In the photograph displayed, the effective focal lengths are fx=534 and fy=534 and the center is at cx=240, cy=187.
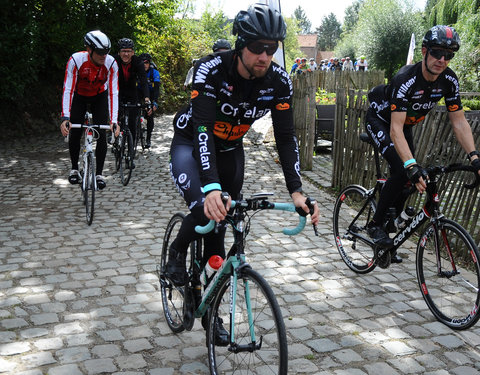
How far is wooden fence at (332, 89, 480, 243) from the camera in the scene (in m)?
6.04

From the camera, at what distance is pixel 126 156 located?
31.6 feet

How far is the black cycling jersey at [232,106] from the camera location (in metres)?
3.13

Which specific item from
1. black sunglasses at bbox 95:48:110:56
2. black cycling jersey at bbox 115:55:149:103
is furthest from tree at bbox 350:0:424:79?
black sunglasses at bbox 95:48:110:56

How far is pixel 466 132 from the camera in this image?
484 cm

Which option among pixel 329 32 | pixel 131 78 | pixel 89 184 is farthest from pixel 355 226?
pixel 329 32

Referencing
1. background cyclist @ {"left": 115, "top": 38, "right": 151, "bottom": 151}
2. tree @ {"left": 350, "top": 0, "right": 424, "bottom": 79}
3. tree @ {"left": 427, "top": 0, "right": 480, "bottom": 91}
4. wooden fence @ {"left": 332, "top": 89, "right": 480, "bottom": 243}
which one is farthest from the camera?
tree @ {"left": 350, "top": 0, "right": 424, "bottom": 79}

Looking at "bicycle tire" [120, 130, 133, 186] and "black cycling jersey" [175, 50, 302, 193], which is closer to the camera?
"black cycling jersey" [175, 50, 302, 193]

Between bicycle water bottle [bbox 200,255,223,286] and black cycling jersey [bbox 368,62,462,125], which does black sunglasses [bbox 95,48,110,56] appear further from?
bicycle water bottle [bbox 200,255,223,286]

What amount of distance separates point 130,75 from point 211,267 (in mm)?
7336

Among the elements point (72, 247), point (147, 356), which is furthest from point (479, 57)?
point (147, 356)

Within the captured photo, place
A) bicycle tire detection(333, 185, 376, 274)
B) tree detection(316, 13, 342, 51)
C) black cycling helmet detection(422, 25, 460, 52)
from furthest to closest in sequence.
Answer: tree detection(316, 13, 342, 51), bicycle tire detection(333, 185, 376, 274), black cycling helmet detection(422, 25, 460, 52)

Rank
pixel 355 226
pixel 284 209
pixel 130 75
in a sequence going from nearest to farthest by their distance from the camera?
pixel 284 209 < pixel 355 226 < pixel 130 75

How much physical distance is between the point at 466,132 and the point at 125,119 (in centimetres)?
646

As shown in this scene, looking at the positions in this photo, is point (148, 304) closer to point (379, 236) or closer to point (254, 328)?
point (254, 328)
